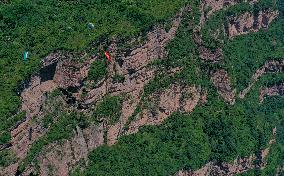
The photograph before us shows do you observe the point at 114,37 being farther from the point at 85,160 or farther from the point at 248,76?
the point at 248,76

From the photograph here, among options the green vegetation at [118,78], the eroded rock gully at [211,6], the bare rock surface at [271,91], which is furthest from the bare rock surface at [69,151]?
the bare rock surface at [271,91]

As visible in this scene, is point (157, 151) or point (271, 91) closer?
point (157, 151)

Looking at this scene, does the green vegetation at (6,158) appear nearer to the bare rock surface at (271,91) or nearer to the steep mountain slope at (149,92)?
the steep mountain slope at (149,92)

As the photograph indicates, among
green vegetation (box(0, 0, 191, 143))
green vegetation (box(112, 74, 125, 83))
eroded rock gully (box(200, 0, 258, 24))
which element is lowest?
eroded rock gully (box(200, 0, 258, 24))

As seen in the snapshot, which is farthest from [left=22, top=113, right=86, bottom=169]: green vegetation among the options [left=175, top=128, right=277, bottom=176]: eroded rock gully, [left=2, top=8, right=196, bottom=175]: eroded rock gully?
[left=175, top=128, right=277, bottom=176]: eroded rock gully

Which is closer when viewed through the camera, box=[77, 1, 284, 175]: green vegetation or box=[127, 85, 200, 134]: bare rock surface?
box=[77, 1, 284, 175]: green vegetation

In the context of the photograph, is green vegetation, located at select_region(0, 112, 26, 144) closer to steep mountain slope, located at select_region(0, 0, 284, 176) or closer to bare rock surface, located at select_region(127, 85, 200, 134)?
steep mountain slope, located at select_region(0, 0, 284, 176)

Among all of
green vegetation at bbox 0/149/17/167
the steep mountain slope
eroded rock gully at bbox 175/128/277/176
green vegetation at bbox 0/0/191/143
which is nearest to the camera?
green vegetation at bbox 0/149/17/167

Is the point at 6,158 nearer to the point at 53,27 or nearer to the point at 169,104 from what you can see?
the point at 53,27

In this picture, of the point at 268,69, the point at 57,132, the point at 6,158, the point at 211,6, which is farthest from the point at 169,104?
the point at 6,158
